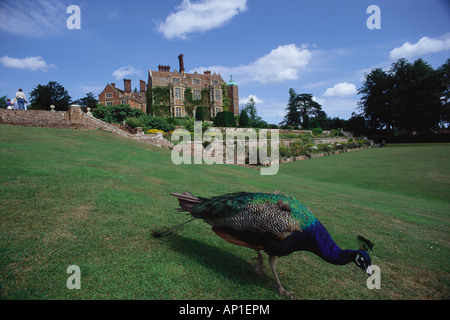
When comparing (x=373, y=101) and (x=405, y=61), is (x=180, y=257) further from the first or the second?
(x=405, y=61)

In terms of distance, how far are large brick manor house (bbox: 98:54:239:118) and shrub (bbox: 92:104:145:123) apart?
74.0 ft

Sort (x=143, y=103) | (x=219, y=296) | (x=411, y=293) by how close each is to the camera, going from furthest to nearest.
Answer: (x=143, y=103) → (x=411, y=293) → (x=219, y=296)

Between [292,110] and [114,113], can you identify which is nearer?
[114,113]

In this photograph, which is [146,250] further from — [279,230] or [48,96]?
[48,96]

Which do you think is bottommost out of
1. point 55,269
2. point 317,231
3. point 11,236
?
point 55,269

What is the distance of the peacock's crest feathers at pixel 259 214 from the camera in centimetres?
293

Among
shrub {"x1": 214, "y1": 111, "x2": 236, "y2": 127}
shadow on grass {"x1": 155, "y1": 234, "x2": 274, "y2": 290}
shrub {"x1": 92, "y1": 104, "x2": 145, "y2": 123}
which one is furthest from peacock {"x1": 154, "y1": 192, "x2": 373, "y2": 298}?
shrub {"x1": 214, "y1": 111, "x2": 236, "y2": 127}

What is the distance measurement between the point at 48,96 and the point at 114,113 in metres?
21.7

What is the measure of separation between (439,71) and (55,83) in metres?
83.8

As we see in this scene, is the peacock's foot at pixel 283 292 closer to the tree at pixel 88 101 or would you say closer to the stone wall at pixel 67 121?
the stone wall at pixel 67 121

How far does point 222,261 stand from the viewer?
12.7 ft

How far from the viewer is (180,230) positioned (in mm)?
4879

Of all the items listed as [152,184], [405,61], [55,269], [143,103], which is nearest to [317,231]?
[55,269]

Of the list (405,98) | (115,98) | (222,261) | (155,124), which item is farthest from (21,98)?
(405,98)
